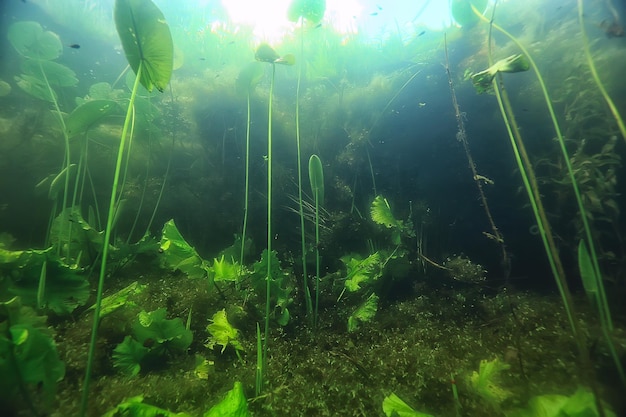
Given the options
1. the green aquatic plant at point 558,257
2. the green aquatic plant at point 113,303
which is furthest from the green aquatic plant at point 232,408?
the green aquatic plant at point 558,257

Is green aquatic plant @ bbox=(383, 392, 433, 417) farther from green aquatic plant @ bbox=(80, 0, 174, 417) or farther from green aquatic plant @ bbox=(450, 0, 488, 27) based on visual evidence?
green aquatic plant @ bbox=(450, 0, 488, 27)

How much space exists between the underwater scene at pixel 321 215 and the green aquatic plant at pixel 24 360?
1cm

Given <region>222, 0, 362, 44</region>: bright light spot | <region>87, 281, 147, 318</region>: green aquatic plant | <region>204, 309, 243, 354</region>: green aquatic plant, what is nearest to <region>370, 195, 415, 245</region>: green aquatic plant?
<region>204, 309, 243, 354</region>: green aquatic plant

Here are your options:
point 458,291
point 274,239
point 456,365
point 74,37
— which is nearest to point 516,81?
point 458,291

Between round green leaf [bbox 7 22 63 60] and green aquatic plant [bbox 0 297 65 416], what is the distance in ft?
12.6

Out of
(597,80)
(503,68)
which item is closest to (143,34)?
(503,68)

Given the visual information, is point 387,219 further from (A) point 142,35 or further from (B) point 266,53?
(A) point 142,35

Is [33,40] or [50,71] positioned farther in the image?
[50,71]

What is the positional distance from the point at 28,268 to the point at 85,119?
4.96 ft

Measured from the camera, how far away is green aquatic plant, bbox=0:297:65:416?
142cm

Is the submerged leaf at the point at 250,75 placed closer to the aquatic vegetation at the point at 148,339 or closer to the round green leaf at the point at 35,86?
the round green leaf at the point at 35,86

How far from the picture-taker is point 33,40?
3582mm

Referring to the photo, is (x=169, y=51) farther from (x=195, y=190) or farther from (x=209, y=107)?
(x=209, y=107)

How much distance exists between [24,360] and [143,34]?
207 centimetres
